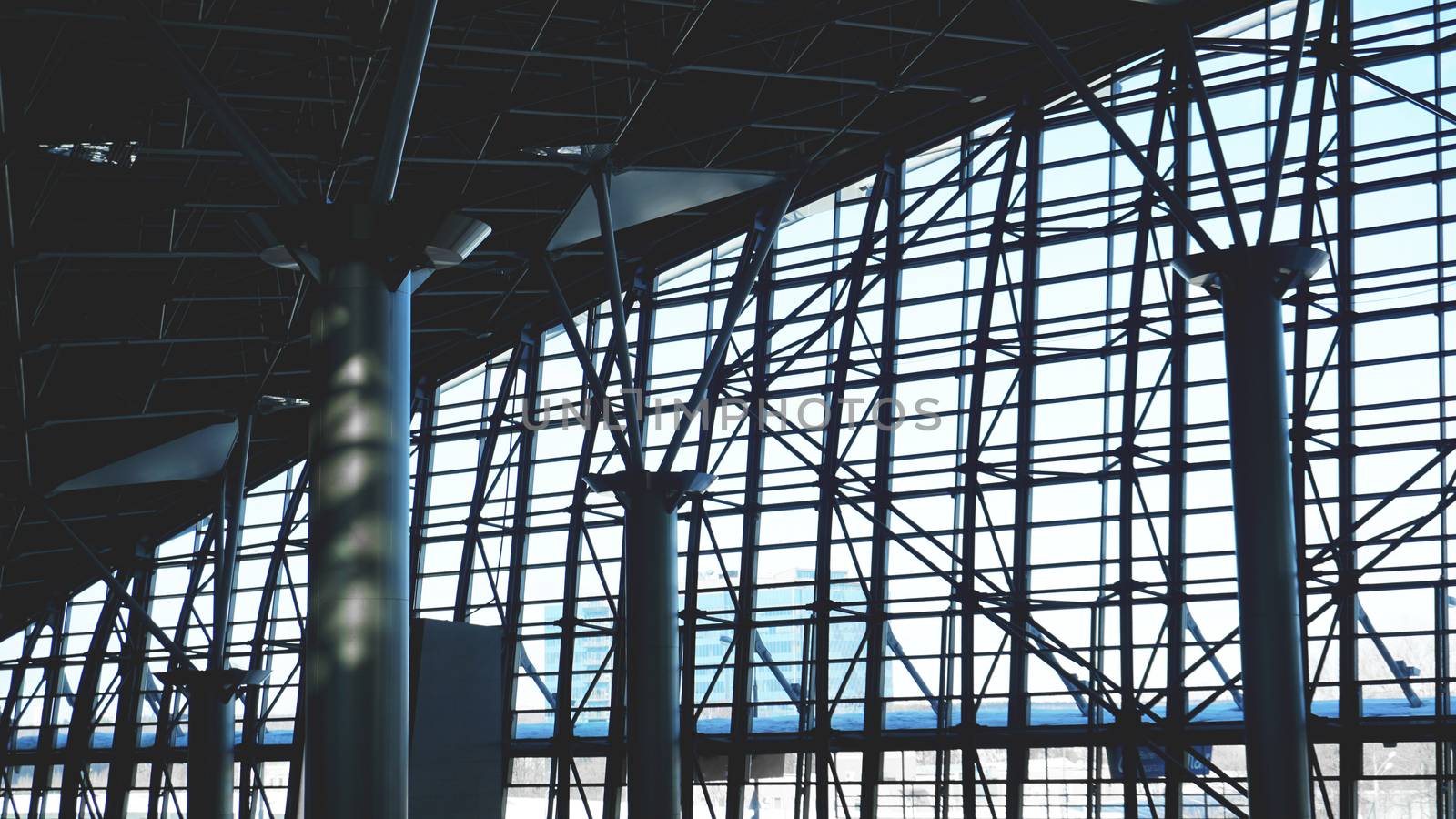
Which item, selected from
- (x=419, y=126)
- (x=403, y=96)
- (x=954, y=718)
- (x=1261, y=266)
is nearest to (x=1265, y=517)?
(x=1261, y=266)

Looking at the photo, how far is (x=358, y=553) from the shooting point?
49.0 feet

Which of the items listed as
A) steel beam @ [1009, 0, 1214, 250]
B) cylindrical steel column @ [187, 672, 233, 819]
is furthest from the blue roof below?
steel beam @ [1009, 0, 1214, 250]

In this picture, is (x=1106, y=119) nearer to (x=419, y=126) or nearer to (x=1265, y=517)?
(x=1265, y=517)

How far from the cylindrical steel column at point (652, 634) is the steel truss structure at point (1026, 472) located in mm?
667

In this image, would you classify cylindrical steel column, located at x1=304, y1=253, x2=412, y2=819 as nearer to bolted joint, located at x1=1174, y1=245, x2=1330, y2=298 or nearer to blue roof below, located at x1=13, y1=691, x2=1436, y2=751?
bolted joint, located at x1=1174, y1=245, x2=1330, y2=298

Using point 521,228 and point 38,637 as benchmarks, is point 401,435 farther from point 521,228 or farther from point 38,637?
point 38,637

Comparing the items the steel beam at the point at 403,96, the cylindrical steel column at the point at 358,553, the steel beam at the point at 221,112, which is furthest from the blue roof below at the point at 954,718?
the steel beam at the point at 221,112

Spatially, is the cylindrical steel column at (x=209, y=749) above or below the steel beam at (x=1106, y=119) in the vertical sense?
below

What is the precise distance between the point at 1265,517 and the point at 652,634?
10.3m

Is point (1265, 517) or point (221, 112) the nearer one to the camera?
point (221, 112)

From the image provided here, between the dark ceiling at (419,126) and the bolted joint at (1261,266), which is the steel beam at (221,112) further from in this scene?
the bolted joint at (1261,266)

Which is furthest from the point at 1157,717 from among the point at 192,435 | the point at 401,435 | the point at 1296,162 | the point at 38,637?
the point at 38,637

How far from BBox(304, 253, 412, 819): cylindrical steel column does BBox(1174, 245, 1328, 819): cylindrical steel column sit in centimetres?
876

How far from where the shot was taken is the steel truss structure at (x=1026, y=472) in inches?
926
